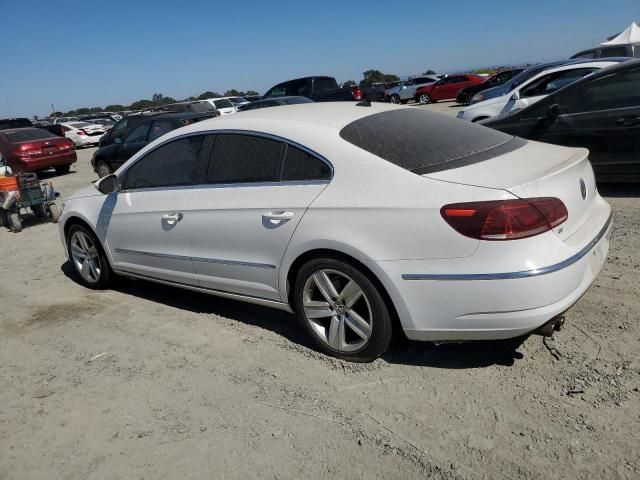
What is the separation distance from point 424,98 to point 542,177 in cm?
2798

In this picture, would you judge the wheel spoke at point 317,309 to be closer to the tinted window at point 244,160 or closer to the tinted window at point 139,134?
the tinted window at point 244,160

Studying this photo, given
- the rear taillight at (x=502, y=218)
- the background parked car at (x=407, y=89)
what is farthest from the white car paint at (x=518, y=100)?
the background parked car at (x=407, y=89)

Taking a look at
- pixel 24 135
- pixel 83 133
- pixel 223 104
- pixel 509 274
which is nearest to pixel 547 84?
pixel 509 274

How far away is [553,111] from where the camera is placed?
6.48m

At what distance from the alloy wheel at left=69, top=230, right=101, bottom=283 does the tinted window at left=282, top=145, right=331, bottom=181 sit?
2547 mm

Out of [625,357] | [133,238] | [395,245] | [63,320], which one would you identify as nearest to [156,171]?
[133,238]

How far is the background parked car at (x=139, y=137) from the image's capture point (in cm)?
1060

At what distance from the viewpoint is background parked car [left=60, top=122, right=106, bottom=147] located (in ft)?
77.5

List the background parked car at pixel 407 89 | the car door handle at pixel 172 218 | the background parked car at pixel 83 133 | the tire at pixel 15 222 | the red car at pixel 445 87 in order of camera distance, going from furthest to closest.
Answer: the background parked car at pixel 407 89
the red car at pixel 445 87
the background parked car at pixel 83 133
the tire at pixel 15 222
the car door handle at pixel 172 218

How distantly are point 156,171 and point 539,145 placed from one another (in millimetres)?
2933

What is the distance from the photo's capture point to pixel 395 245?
9.66ft

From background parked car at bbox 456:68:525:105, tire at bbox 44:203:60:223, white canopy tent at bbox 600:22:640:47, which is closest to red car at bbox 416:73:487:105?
background parked car at bbox 456:68:525:105

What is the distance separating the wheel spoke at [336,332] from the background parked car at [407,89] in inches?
1156

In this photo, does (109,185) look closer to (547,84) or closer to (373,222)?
(373,222)
